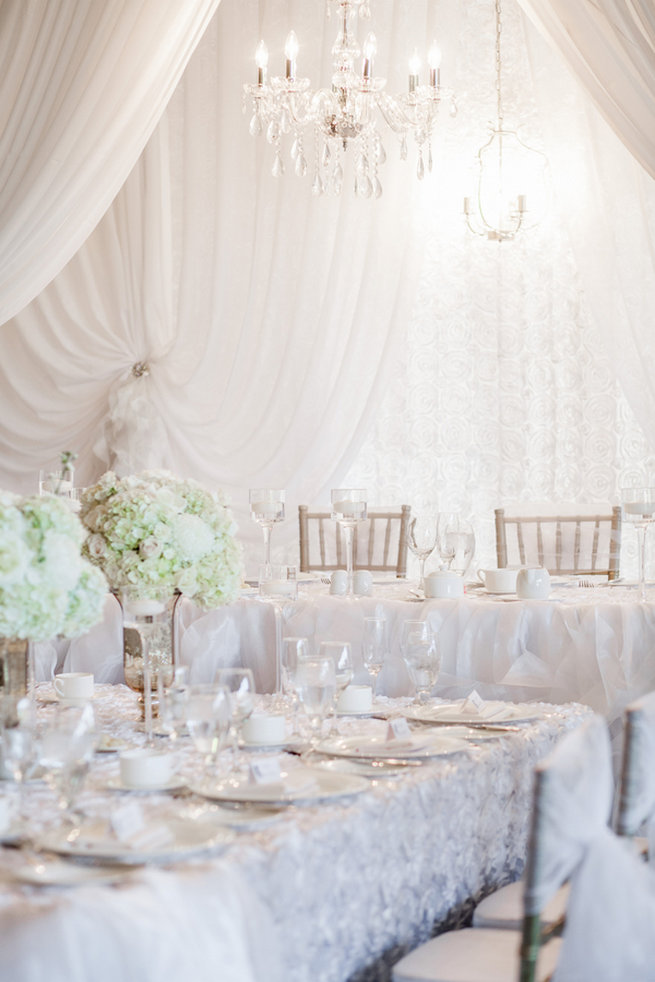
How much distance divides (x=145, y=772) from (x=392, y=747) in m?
0.40

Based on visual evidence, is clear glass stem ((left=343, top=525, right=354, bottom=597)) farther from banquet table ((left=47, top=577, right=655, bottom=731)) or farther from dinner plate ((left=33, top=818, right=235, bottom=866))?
dinner plate ((left=33, top=818, right=235, bottom=866))

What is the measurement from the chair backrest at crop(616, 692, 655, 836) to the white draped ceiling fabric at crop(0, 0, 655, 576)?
141 inches

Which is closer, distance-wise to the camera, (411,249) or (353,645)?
(353,645)

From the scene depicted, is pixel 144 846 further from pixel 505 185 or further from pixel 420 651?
pixel 505 185

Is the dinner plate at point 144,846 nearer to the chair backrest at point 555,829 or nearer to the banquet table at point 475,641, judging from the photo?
the chair backrest at point 555,829

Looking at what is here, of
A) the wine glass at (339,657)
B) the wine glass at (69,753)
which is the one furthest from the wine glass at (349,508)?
the wine glass at (69,753)

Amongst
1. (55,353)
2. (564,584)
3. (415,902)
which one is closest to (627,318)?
(564,584)

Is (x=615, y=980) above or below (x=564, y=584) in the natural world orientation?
below

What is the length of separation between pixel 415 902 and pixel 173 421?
153 inches

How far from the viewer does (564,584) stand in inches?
138

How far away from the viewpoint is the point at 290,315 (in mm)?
5375

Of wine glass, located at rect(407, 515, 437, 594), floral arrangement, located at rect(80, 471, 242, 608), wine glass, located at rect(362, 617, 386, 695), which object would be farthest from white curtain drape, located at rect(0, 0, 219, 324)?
wine glass, located at rect(362, 617, 386, 695)

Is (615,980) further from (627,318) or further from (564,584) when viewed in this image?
(627,318)

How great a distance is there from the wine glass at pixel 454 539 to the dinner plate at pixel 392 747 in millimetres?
1260
